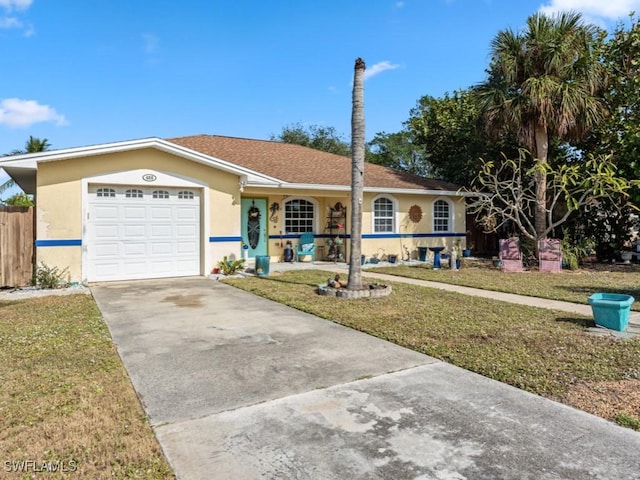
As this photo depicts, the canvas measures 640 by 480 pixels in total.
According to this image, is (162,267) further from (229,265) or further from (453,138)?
(453,138)

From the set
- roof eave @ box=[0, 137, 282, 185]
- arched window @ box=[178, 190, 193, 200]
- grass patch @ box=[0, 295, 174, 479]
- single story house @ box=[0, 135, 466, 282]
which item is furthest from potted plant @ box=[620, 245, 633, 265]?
grass patch @ box=[0, 295, 174, 479]

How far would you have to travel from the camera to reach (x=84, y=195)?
10.4 m

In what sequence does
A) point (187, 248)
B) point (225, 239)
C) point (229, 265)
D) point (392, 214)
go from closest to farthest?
point (187, 248) → point (229, 265) → point (225, 239) → point (392, 214)

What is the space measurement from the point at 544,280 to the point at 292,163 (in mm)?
9578

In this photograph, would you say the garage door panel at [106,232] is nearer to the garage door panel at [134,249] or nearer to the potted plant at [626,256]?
the garage door panel at [134,249]

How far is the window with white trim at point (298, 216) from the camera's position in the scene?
15.6 metres

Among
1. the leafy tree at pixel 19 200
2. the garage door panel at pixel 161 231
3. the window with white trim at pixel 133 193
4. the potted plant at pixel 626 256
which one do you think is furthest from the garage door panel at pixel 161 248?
the leafy tree at pixel 19 200

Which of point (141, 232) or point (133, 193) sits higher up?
point (133, 193)

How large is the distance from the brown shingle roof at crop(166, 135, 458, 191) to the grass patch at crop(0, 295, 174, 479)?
9357 millimetres

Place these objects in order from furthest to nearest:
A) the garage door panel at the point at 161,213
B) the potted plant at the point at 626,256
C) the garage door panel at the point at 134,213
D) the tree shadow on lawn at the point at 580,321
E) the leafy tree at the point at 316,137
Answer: the leafy tree at the point at 316,137, the potted plant at the point at 626,256, the garage door panel at the point at 161,213, the garage door panel at the point at 134,213, the tree shadow on lawn at the point at 580,321

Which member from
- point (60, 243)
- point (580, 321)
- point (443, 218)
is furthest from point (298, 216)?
point (580, 321)

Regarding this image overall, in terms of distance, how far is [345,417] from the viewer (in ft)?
11.4

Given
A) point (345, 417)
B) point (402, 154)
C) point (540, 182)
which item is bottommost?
point (345, 417)

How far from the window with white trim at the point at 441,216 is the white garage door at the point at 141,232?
988cm
